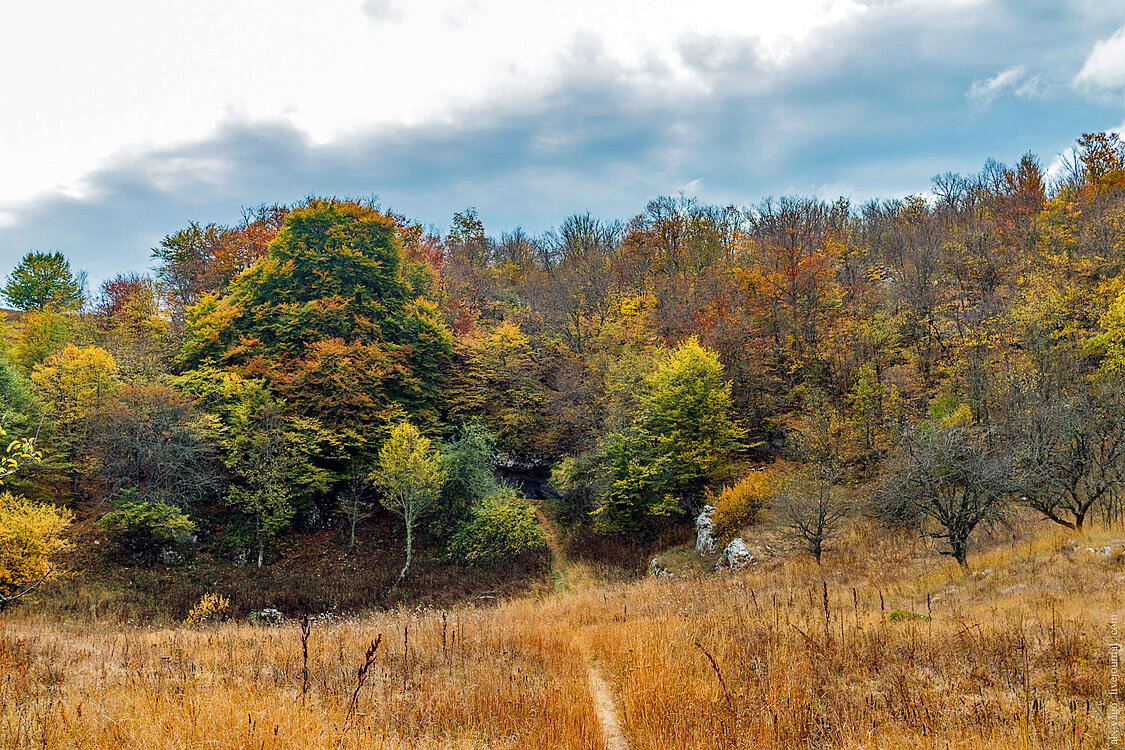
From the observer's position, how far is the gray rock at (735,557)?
20.4 meters

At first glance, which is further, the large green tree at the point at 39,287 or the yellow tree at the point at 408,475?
the large green tree at the point at 39,287

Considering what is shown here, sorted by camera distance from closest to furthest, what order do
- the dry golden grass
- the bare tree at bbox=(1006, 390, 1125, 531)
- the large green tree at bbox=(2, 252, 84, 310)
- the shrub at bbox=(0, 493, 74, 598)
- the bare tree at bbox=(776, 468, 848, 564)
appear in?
the dry golden grass → the bare tree at bbox=(1006, 390, 1125, 531) → the shrub at bbox=(0, 493, 74, 598) → the bare tree at bbox=(776, 468, 848, 564) → the large green tree at bbox=(2, 252, 84, 310)

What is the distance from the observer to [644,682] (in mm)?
5828

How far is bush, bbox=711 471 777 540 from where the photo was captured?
2311 centimetres

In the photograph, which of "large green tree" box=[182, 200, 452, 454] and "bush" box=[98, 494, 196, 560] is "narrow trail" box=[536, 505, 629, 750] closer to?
"bush" box=[98, 494, 196, 560]

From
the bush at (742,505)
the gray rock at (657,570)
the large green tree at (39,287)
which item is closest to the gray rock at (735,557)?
the bush at (742,505)

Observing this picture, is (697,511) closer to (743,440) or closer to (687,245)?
(743,440)

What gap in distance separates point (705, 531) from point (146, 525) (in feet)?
81.8

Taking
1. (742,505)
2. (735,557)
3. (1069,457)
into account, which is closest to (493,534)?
(735,557)

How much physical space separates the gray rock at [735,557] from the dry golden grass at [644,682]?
10114 millimetres

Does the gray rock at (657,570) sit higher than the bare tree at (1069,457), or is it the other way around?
the bare tree at (1069,457)

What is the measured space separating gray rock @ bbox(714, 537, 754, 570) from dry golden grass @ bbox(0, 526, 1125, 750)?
10114mm

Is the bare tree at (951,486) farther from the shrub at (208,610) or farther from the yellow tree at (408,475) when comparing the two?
the shrub at (208,610)

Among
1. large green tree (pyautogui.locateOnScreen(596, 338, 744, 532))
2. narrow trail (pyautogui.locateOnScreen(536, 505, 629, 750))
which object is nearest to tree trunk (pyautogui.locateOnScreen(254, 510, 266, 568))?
large green tree (pyautogui.locateOnScreen(596, 338, 744, 532))
